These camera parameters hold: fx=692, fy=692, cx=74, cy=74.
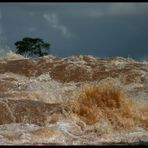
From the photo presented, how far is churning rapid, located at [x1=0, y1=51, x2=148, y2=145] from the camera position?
14.2m

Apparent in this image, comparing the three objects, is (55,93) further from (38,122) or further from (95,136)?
(95,136)

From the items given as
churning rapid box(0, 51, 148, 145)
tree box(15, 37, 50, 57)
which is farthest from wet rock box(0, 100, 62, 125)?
tree box(15, 37, 50, 57)

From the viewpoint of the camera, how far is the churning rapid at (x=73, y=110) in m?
14.2

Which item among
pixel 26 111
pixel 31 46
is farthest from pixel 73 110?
pixel 31 46

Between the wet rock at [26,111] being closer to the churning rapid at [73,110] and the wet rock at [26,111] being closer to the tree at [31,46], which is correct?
the churning rapid at [73,110]

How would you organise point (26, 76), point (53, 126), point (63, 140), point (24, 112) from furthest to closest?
point (26, 76)
point (24, 112)
point (53, 126)
point (63, 140)

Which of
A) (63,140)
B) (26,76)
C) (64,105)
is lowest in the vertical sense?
(63,140)

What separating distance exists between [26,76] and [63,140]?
10.3 metres

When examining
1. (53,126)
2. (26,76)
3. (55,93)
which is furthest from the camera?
(26,76)

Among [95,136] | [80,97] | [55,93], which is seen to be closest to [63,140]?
[95,136]

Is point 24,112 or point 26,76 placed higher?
point 26,76

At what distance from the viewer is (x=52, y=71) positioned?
963 inches

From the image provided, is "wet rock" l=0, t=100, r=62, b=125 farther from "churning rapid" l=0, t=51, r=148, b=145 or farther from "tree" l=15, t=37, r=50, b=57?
"tree" l=15, t=37, r=50, b=57

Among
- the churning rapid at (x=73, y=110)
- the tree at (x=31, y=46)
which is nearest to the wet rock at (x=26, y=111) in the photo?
the churning rapid at (x=73, y=110)
